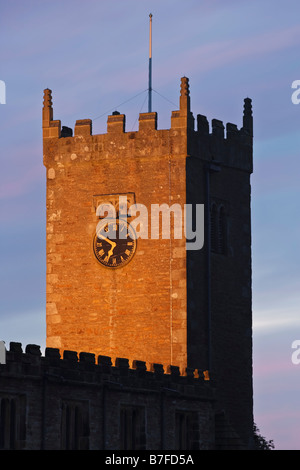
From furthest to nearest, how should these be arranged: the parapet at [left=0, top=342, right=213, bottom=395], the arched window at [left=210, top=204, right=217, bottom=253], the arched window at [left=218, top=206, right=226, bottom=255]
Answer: the arched window at [left=218, top=206, right=226, bottom=255]
the arched window at [left=210, top=204, right=217, bottom=253]
the parapet at [left=0, top=342, right=213, bottom=395]

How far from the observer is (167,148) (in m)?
71.6

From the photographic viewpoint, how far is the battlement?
7194cm

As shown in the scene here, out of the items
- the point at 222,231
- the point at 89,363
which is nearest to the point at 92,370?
the point at 89,363

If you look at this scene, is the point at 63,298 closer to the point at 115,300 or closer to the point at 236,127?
the point at 115,300

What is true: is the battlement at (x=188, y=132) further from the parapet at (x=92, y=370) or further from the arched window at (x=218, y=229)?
the parapet at (x=92, y=370)

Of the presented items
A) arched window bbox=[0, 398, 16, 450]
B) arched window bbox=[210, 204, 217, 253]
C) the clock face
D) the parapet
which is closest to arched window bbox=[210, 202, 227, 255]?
arched window bbox=[210, 204, 217, 253]

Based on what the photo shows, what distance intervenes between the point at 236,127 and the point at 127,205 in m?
7.31

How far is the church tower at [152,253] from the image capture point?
7069cm

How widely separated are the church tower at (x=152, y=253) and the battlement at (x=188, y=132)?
0.20 ft

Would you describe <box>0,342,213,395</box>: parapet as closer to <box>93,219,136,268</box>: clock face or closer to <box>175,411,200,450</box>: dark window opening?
<box>175,411,200,450</box>: dark window opening

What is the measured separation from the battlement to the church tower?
0.20ft

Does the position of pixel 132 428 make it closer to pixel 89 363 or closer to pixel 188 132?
pixel 89 363

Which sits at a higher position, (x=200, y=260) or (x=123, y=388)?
(x=200, y=260)
